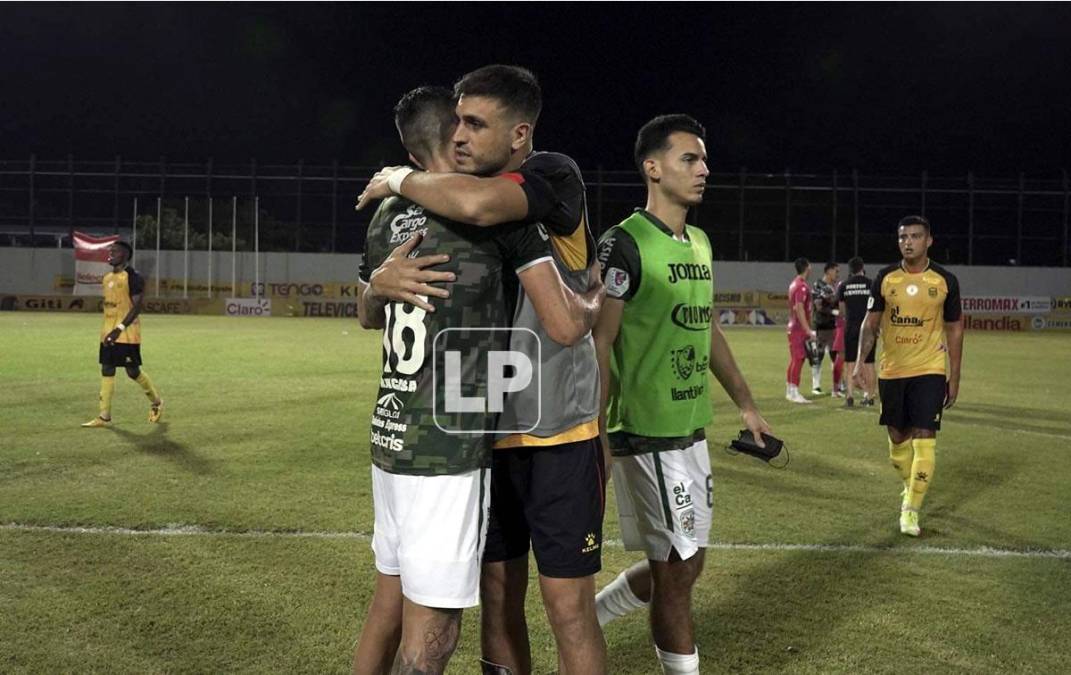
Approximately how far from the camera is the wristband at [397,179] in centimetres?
260

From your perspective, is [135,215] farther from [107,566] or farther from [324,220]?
[107,566]

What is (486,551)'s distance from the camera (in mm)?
3172

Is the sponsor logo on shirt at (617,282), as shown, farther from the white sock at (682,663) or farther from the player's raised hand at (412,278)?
the white sock at (682,663)

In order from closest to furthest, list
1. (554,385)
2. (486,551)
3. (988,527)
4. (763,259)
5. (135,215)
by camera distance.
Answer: (554,385) < (486,551) < (988,527) < (763,259) < (135,215)

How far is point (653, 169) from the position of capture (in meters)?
3.83

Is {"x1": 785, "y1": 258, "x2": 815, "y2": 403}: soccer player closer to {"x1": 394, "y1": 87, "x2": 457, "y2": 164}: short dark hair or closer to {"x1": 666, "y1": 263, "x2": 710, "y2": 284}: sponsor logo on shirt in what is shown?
{"x1": 666, "y1": 263, "x2": 710, "y2": 284}: sponsor logo on shirt

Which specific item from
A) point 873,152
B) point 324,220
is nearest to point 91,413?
point 324,220

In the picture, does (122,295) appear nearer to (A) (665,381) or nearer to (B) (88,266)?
(A) (665,381)

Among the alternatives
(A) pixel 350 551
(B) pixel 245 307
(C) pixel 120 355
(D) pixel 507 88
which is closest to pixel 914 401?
(A) pixel 350 551

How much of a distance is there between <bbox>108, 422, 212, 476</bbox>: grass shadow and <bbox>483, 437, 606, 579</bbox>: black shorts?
18.7 feet

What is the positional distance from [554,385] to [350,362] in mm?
16029

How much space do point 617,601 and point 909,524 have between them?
3.24 metres

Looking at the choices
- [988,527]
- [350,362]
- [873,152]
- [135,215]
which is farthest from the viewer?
[873,152]

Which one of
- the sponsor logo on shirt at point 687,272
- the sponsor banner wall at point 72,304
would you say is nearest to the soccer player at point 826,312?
the sponsor logo on shirt at point 687,272
